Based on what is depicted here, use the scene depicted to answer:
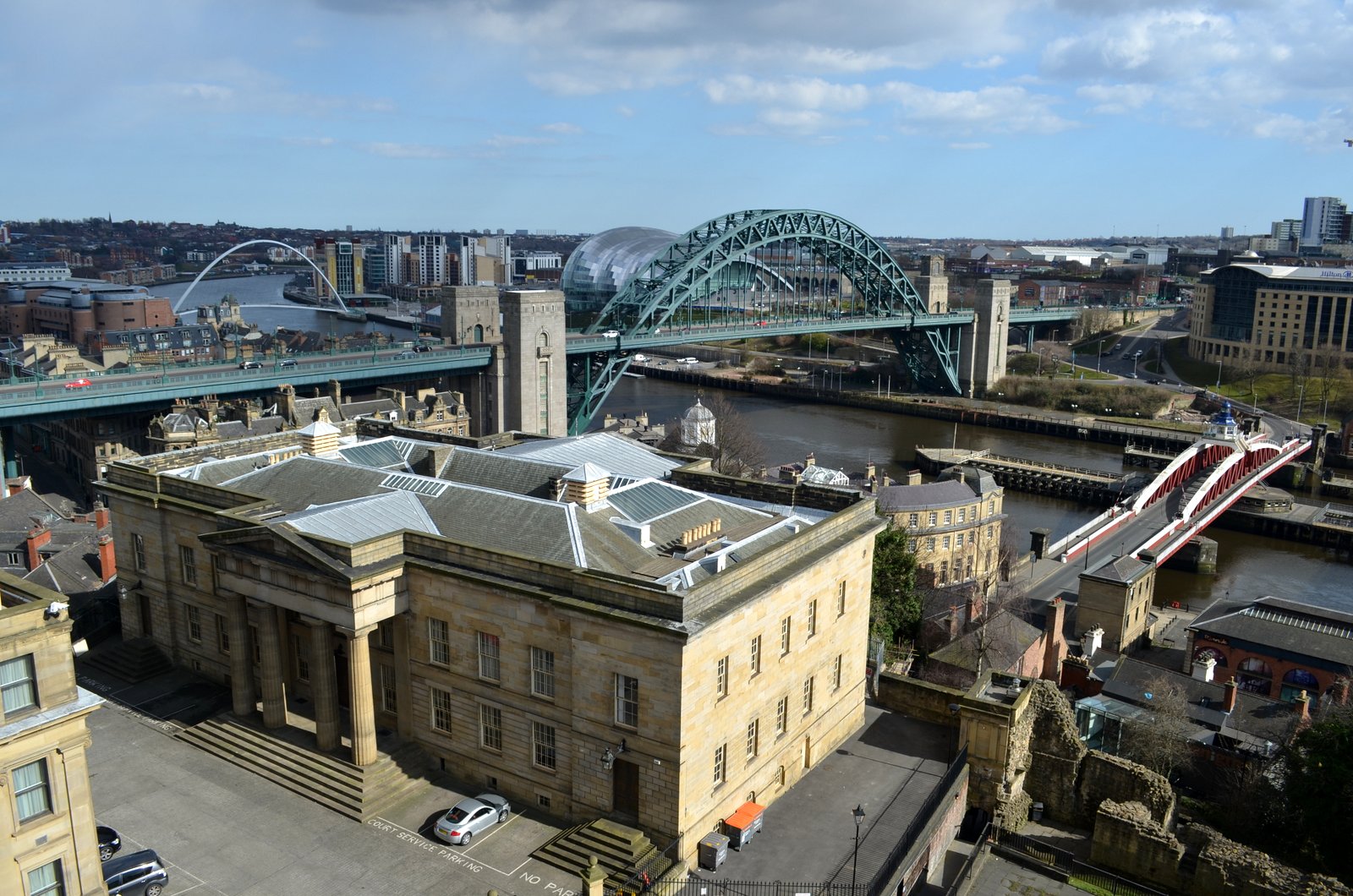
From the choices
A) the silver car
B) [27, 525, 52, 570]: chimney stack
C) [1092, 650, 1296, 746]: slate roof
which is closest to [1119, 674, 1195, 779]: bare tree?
[1092, 650, 1296, 746]: slate roof

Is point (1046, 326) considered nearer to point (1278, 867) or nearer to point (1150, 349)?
point (1150, 349)

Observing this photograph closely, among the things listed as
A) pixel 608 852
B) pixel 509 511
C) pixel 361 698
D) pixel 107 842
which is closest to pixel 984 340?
pixel 509 511

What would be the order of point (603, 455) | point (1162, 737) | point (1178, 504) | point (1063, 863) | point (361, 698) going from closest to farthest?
point (1063, 863) → point (361, 698) → point (1162, 737) → point (603, 455) → point (1178, 504)

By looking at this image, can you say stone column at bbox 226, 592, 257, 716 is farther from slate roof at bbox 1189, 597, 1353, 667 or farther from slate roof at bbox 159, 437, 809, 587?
slate roof at bbox 1189, 597, 1353, 667

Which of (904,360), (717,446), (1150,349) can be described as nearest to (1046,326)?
(1150,349)

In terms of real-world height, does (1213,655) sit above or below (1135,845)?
below

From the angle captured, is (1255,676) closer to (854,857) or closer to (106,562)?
(854,857)
